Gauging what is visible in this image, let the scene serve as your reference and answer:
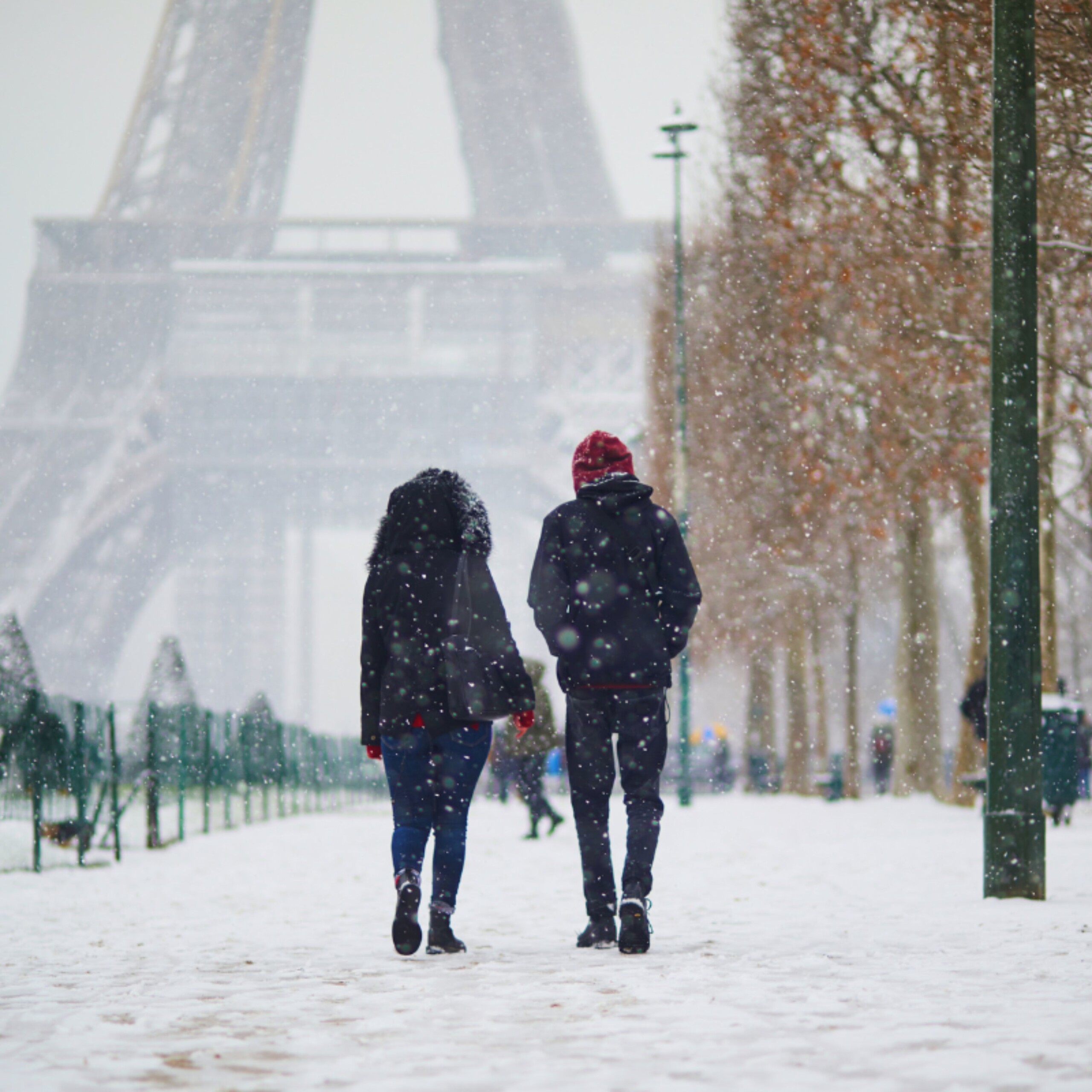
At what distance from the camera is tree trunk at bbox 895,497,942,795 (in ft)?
73.0

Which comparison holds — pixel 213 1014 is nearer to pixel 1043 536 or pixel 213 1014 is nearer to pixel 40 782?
pixel 40 782

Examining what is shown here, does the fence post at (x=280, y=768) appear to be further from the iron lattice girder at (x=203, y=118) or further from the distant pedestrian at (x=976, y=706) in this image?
the iron lattice girder at (x=203, y=118)

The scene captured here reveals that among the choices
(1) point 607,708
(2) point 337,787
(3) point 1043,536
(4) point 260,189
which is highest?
(4) point 260,189

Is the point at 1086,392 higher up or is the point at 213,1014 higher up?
the point at 1086,392

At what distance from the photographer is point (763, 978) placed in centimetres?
529

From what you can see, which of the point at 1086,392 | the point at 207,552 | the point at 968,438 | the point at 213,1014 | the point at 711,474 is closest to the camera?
the point at 213,1014

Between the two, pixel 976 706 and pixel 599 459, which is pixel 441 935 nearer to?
pixel 599 459

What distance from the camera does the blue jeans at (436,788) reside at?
5965mm

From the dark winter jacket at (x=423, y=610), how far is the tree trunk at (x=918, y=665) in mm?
16484

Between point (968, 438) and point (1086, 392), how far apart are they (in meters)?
3.35

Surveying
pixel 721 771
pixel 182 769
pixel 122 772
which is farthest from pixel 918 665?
pixel 721 771

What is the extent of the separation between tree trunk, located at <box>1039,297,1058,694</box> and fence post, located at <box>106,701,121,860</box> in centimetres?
814

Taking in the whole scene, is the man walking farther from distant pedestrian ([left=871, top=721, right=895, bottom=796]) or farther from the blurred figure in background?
distant pedestrian ([left=871, top=721, right=895, bottom=796])

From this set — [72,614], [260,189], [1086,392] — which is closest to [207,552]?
[260,189]
